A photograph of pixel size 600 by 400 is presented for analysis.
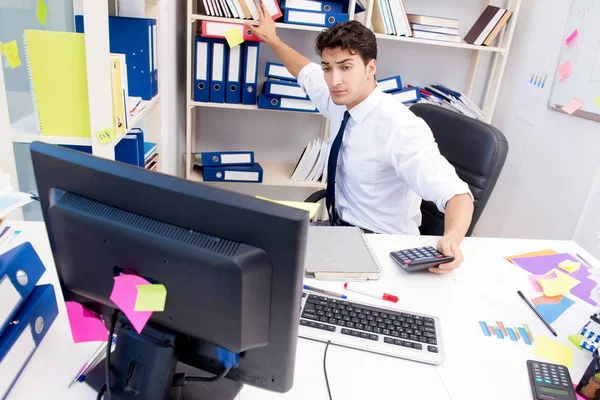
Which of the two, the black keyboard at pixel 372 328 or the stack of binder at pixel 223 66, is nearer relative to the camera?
the black keyboard at pixel 372 328

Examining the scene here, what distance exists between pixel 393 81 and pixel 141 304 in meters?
2.17

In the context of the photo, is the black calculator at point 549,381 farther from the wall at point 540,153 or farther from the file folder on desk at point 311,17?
the file folder on desk at point 311,17

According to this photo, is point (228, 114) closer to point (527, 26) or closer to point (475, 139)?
point (475, 139)

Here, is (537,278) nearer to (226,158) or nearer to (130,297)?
(130,297)

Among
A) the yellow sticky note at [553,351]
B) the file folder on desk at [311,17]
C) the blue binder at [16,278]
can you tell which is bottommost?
the yellow sticky note at [553,351]

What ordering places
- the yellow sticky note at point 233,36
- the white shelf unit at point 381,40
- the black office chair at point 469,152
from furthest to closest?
the white shelf unit at point 381,40, the yellow sticky note at point 233,36, the black office chair at point 469,152

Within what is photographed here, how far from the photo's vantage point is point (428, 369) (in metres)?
0.86

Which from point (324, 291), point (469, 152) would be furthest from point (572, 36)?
point (324, 291)

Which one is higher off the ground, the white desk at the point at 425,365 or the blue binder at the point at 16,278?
the blue binder at the point at 16,278

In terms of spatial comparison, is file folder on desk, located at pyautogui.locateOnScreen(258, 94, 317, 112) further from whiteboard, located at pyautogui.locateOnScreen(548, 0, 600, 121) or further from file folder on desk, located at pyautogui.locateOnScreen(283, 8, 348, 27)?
whiteboard, located at pyautogui.locateOnScreen(548, 0, 600, 121)

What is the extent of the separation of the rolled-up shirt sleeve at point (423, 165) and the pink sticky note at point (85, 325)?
3.40 ft

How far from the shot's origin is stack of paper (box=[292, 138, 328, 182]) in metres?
2.46

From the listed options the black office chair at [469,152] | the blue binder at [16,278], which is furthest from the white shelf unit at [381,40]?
the blue binder at [16,278]

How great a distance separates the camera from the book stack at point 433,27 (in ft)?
7.71
